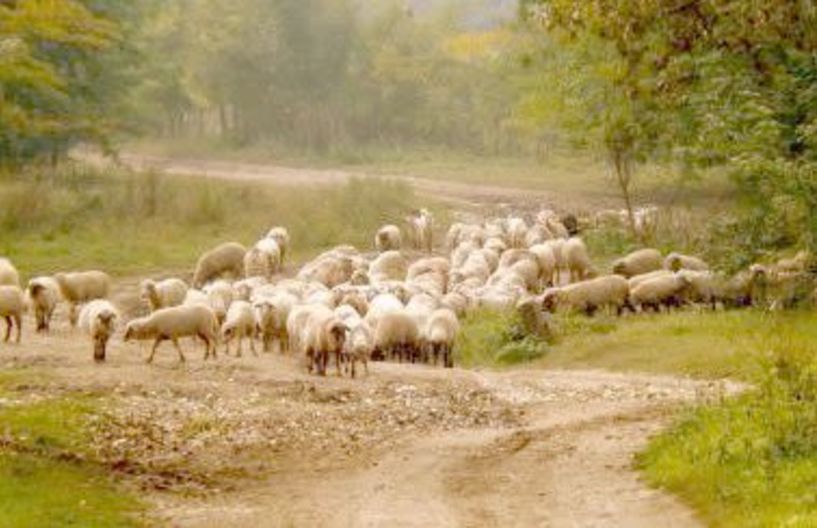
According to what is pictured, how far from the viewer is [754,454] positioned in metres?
11.0

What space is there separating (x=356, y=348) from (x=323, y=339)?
538mm

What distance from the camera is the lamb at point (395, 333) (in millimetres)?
19781

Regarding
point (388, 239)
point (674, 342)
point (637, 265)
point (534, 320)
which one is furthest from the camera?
point (388, 239)

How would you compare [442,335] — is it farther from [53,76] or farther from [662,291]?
[53,76]

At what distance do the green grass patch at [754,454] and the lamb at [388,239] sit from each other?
18772mm

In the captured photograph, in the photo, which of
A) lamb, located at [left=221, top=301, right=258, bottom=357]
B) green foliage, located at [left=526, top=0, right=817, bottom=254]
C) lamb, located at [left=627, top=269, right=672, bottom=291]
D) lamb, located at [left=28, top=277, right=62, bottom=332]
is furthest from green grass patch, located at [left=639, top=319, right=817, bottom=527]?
lamb, located at [left=28, top=277, right=62, bottom=332]

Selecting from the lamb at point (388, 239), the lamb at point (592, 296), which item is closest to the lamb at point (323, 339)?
the lamb at point (592, 296)

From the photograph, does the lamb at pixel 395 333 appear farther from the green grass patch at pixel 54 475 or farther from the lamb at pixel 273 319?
the green grass patch at pixel 54 475

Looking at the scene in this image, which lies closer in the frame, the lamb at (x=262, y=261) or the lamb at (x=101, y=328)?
the lamb at (x=101, y=328)

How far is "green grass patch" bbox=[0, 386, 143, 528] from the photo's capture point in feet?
35.8

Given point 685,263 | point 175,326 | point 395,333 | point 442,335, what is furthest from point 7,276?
point 685,263

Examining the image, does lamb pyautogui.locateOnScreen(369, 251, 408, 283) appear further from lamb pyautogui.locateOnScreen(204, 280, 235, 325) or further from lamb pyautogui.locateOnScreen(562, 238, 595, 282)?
lamb pyautogui.locateOnScreen(204, 280, 235, 325)

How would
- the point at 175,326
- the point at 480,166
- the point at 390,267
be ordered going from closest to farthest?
the point at 175,326 < the point at 390,267 < the point at 480,166

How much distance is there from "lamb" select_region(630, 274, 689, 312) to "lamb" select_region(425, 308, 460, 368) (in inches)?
152
